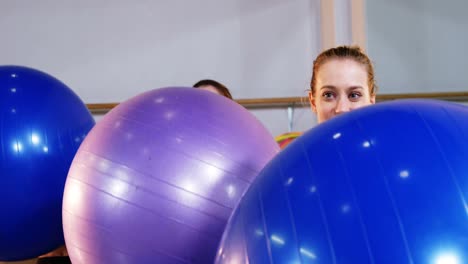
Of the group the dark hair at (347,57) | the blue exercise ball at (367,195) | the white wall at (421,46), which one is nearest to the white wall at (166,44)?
the white wall at (421,46)

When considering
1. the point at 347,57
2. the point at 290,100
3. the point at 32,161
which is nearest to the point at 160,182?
the point at 32,161

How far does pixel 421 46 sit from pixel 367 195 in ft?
9.25

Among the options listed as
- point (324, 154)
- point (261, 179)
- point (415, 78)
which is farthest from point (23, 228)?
point (415, 78)

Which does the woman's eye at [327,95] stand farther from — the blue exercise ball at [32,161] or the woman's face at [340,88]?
the blue exercise ball at [32,161]

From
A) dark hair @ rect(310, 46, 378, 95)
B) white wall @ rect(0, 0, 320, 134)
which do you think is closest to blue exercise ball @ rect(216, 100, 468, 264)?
dark hair @ rect(310, 46, 378, 95)

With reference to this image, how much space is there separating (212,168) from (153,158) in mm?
110

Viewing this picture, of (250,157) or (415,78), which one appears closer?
(250,157)

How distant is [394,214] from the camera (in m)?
0.55

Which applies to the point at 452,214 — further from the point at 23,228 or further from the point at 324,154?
the point at 23,228

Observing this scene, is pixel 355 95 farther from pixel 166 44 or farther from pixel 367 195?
pixel 166 44

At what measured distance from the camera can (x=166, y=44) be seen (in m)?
3.28

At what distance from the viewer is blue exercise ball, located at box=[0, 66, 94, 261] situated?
1383mm

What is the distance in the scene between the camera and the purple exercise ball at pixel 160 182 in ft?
3.03

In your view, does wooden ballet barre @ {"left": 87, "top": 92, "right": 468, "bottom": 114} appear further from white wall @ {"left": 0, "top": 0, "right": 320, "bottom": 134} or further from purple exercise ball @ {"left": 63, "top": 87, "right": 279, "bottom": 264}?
purple exercise ball @ {"left": 63, "top": 87, "right": 279, "bottom": 264}
